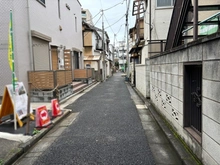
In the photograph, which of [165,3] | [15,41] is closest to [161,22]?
[165,3]

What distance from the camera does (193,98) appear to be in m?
3.08

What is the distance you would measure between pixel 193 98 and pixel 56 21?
35.8 ft

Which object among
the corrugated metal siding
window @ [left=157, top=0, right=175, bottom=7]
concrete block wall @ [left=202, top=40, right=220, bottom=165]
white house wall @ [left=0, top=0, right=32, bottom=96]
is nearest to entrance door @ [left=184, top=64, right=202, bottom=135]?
concrete block wall @ [left=202, top=40, right=220, bottom=165]

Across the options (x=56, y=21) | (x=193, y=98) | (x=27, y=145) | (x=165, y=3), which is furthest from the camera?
(x=56, y=21)

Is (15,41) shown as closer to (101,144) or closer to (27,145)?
(27,145)

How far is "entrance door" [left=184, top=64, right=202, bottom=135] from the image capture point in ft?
9.48

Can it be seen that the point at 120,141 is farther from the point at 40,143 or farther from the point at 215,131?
the point at 215,131

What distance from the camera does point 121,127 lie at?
463cm

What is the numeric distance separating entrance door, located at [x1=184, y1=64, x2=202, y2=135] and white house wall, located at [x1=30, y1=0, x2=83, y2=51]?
793cm

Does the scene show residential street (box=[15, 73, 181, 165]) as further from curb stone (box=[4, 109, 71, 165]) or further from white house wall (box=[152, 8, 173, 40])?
white house wall (box=[152, 8, 173, 40])

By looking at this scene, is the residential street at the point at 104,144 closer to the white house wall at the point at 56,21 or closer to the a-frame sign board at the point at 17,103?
the a-frame sign board at the point at 17,103

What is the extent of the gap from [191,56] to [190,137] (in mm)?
1439

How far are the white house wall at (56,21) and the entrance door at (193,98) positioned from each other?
7.93 m

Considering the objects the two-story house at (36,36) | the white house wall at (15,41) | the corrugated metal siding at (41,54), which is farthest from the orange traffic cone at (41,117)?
the corrugated metal siding at (41,54)
